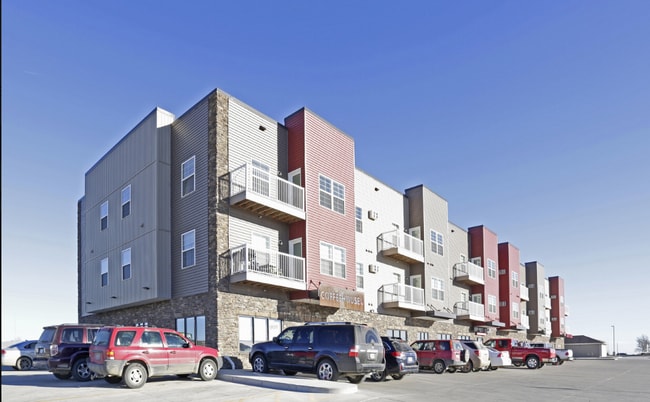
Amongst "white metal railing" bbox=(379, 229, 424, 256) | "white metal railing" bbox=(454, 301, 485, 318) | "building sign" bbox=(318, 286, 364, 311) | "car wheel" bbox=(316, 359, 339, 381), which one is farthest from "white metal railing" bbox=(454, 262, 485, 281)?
"car wheel" bbox=(316, 359, 339, 381)

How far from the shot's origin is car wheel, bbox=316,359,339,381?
683 inches

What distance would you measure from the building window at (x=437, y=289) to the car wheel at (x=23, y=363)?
79.8ft

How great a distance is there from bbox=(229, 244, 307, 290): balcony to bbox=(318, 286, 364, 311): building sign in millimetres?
1203

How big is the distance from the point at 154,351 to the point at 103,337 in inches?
57.3

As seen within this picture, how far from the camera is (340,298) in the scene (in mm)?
26250

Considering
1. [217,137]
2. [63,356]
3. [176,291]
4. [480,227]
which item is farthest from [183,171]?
[480,227]

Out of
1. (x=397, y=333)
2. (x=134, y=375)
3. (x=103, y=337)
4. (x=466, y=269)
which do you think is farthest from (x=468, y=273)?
(x=103, y=337)

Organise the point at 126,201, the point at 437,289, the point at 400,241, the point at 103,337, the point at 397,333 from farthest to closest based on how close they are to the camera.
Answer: the point at 437,289, the point at 400,241, the point at 397,333, the point at 126,201, the point at 103,337

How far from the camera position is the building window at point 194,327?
74.1 ft

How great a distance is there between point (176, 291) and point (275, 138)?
8307mm

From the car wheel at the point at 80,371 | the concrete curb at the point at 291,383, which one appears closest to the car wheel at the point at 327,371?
the concrete curb at the point at 291,383

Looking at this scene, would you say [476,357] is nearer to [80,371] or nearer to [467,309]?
[467,309]

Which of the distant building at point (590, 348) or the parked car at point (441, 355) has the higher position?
the parked car at point (441, 355)

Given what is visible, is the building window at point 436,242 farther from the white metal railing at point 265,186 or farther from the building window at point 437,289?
the white metal railing at point 265,186
